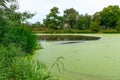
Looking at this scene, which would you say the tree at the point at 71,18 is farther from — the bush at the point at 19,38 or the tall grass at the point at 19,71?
the tall grass at the point at 19,71

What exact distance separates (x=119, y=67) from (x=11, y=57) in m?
2.65

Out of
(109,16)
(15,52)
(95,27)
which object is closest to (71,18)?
(109,16)

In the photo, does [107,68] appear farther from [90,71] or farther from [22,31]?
[22,31]

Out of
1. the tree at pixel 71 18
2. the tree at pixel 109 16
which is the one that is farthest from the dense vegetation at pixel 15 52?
the tree at pixel 71 18

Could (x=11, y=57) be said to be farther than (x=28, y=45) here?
No

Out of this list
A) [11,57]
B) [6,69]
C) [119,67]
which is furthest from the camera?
[119,67]

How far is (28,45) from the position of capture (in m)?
9.38

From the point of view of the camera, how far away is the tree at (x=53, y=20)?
35.2m

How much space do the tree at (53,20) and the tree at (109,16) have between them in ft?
16.5

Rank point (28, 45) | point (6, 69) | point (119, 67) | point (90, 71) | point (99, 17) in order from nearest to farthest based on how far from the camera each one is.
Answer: point (6, 69)
point (90, 71)
point (119, 67)
point (28, 45)
point (99, 17)

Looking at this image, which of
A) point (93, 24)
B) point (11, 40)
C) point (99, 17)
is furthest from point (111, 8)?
point (11, 40)

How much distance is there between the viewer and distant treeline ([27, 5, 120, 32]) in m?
33.0

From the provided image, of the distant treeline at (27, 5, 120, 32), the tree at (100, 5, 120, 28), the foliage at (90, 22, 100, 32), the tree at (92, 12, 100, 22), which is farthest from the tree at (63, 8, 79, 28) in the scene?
the foliage at (90, 22, 100, 32)

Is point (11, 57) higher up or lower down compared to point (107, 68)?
higher up
